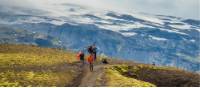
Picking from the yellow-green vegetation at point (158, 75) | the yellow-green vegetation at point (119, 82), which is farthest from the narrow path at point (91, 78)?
the yellow-green vegetation at point (158, 75)

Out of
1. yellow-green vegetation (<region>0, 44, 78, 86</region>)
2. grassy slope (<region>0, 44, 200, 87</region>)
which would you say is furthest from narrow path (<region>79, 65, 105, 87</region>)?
yellow-green vegetation (<region>0, 44, 78, 86</region>)

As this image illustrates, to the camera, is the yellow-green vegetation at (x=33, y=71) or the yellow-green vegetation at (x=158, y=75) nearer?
the yellow-green vegetation at (x=33, y=71)

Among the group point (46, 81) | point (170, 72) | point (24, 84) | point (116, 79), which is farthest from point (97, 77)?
point (170, 72)

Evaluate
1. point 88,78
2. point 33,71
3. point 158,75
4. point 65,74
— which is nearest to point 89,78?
point 88,78

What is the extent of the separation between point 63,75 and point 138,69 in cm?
2145

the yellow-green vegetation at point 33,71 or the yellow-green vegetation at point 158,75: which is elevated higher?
the yellow-green vegetation at point 33,71

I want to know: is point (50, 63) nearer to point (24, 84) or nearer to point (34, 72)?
point (34, 72)

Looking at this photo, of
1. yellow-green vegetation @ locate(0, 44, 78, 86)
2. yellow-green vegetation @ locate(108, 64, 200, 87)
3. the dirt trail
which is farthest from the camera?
yellow-green vegetation @ locate(108, 64, 200, 87)

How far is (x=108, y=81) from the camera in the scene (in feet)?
212

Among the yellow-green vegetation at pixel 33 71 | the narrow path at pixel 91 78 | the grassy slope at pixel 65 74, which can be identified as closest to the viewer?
the narrow path at pixel 91 78

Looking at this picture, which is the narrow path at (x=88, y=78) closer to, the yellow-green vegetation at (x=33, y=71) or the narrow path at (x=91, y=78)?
the narrow path at (x=91, y=78)

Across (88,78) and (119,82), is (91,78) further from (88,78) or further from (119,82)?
(119,82)

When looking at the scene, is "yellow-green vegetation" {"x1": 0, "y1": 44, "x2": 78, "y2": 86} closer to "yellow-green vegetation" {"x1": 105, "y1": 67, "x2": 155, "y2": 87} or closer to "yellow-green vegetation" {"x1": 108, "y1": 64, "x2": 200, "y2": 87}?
"yellow-green vegetation" {"x1": 105, "y1": 67, "x2": 155, "y2": 87}

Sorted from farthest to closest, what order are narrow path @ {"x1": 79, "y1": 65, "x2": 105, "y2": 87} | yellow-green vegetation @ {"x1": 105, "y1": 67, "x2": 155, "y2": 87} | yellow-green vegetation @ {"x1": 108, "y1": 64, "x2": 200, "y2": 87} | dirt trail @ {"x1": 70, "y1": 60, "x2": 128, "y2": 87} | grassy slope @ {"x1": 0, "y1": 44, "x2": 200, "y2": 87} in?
yellow-green vegetation @ {"x1": 108, "y1": 64, "x2": 200, "y2": 87} < grassy slope @ {"x1": 0, "y1": 44, "x2": 200, "y2": 87} < dirt trail @ {"x1": 70, "y1": 60, "x2": 128, "y2": 87} < narrow path @ {"x1": 79, "y1": 65, "x2": 105, "y2": 87} < yellow-green vegetation @ {"x1": 105, "y1": 67, "x2": 155, "y2": 87}
